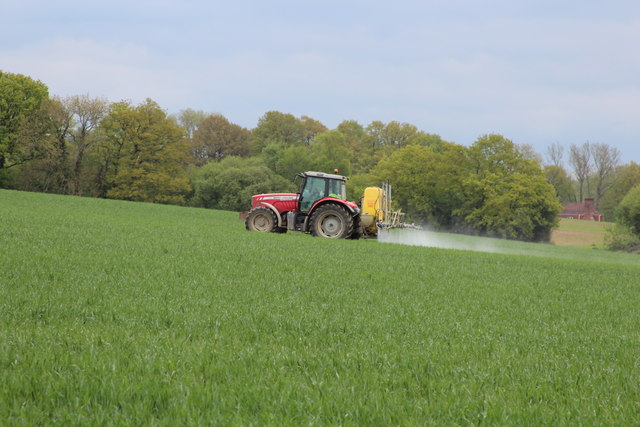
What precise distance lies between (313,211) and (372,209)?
327 centimetres

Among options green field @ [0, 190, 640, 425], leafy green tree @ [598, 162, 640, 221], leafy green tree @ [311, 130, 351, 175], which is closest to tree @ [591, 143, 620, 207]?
leafy green tree @ [598, 162, 640, 221]

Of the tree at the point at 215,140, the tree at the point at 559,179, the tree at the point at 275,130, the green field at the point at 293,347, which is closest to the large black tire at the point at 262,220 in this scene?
the green field at the point at 293,347

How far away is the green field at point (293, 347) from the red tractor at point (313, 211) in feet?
29.6

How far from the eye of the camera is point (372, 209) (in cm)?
2202

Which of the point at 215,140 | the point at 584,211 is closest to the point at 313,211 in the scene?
the point at 215,140

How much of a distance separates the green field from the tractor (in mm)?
9039

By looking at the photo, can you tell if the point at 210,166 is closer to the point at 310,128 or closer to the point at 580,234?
the point at 310,128

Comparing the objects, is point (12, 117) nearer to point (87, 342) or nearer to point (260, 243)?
point (260, 243)

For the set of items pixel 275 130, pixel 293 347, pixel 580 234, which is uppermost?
A: pixel 275 130

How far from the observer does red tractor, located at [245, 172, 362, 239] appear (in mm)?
19766

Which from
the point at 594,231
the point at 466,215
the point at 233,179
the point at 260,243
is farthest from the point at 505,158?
the point at 260,243

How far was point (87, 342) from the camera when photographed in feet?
15.2

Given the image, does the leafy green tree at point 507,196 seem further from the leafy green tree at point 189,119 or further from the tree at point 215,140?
the leafy green tree at point 189,119

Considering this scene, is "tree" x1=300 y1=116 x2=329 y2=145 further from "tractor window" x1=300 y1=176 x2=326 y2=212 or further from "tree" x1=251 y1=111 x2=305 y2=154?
"tractor window" x1=300 y1=176 x2=326 y2=212
